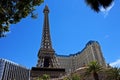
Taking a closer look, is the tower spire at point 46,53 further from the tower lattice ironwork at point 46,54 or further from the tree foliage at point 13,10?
the tree foliage at point 13,10

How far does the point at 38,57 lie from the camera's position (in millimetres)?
105938

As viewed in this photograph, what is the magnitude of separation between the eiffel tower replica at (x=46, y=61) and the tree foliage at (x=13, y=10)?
78858 mm

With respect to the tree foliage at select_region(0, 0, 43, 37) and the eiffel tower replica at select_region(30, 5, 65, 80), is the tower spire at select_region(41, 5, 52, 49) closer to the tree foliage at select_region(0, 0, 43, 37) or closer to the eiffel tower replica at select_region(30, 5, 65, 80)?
the eiffel tower replica at select_region(30, 5, 65, 80)

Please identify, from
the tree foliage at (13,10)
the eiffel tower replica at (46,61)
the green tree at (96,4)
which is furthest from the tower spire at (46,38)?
the green tree at (96,4)

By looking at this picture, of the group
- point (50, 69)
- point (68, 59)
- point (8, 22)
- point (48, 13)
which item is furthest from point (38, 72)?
point (8, 22)

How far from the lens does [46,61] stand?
107 m

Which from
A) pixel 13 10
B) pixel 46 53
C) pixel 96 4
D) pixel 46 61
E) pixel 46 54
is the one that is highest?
pixel 46 53

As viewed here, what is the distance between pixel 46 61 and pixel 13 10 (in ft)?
305

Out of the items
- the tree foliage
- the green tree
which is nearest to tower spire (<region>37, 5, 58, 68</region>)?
the tree foliage

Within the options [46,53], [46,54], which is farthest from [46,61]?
[46,53]

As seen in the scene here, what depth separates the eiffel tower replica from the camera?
96.5 metres

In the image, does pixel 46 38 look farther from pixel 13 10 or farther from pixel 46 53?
pixel 13 10

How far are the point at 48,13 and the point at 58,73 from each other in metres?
47.0

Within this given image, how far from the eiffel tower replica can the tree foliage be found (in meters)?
78.9
